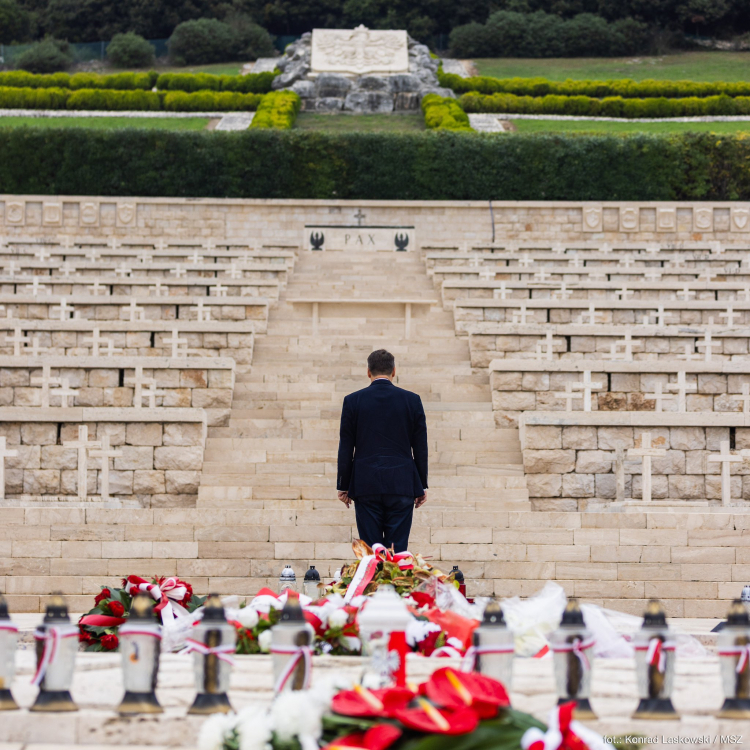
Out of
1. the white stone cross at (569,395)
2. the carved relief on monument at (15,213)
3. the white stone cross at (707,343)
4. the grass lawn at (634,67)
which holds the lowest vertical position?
the white stone cross at (569,395)

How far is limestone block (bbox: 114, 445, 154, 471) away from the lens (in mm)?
8906

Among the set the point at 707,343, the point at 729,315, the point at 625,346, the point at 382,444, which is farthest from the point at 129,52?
the point at 382,444

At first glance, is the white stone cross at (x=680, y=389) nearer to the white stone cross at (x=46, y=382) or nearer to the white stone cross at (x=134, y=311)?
the white stone cross at (x=46, y=382)

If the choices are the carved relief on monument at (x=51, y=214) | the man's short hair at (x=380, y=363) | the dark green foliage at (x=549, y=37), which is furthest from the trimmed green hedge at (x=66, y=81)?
the man's short hair at (x=380, y=363)

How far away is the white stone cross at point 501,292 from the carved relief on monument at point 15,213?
11.2 m

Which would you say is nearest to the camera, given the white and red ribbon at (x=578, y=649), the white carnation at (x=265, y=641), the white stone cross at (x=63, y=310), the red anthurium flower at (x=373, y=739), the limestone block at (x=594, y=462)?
the red anthurium flower at (x=373, y=739)

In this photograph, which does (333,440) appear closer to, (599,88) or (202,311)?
(202,311)

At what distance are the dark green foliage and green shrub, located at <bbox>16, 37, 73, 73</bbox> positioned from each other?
61.9ft

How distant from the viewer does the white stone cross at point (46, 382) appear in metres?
9.62

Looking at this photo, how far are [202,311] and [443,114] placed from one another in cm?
1768

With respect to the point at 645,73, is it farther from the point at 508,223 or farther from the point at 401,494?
the point at 401,494

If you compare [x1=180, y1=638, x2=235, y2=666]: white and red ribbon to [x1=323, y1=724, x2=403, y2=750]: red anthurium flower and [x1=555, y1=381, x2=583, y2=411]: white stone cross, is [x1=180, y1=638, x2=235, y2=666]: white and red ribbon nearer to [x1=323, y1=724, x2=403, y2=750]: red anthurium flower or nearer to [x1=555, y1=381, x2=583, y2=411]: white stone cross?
[x1=323, y1=724, x2=403, y2=750]: red anthurium flower

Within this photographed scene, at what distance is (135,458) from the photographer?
351 inches

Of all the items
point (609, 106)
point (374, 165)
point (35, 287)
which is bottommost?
point (35, 287)
